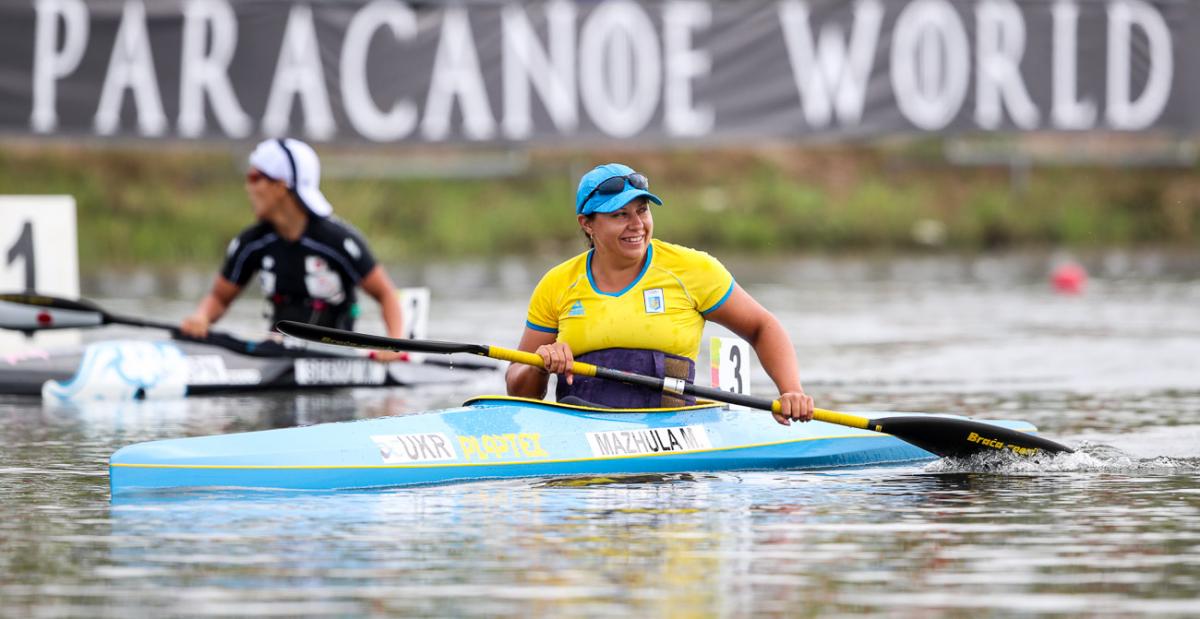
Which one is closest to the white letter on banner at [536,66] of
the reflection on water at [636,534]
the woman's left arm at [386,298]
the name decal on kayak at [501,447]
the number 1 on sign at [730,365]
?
the woman's left arm at [386,298]

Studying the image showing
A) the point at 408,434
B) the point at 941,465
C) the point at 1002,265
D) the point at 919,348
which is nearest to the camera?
the point at 408,434

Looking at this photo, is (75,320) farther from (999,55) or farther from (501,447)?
(999,55)

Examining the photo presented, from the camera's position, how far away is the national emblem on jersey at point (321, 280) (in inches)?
554

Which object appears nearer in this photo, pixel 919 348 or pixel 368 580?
pixel 368 580

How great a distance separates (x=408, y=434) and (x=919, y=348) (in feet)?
26.9

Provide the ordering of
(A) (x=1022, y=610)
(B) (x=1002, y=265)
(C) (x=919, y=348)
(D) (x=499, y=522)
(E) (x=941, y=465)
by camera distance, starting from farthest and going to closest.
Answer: (B) (x=1002, y=265) < (C) (x=919, y=348) < (E) (x=941, y=465) < (D) (x=499, y=522) < (A) (x=1022, y=610)

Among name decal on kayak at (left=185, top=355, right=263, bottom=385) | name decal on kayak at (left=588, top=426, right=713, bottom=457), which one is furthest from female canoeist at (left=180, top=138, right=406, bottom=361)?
name decal on kayak at (left=588, top=426, right=713, bottom=457)

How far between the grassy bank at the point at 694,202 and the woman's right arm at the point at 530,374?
15.1m

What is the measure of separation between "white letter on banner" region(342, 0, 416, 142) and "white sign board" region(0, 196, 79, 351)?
23.5 feet

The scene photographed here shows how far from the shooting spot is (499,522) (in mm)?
8547

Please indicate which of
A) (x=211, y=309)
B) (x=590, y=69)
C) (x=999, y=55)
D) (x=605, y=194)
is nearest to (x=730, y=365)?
(x=605, y=194)

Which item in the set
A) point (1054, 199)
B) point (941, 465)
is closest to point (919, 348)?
point (941, 465)

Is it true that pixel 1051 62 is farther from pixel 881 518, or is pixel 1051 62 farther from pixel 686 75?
pixel 881 518

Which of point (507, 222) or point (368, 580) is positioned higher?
point (507, 222)
